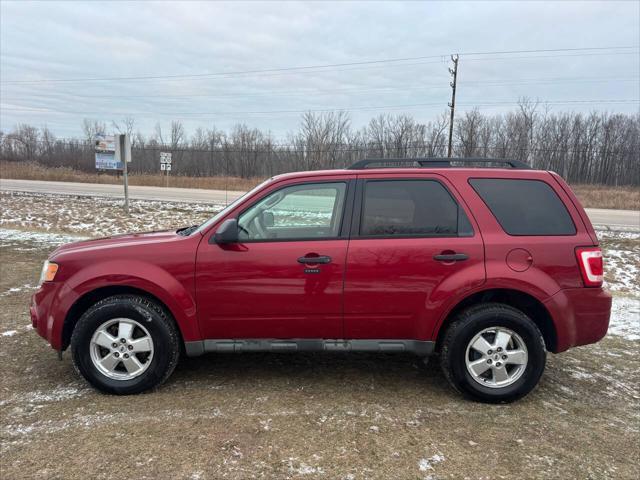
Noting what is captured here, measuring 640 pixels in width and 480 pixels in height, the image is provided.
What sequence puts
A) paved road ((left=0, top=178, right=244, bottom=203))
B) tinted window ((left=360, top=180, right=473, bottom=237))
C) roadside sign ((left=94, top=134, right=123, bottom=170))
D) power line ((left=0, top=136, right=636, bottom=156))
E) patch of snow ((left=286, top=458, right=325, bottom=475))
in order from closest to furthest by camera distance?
patch of snow ((left=286, top=458, right=325, bottom=475))
tinted window ((left=360, top=180, right=473, bottom=237))
paved road ((left=0, top=178, right=244, bottom=203))
roadside sign ((left=94, top=134, right=123, bottom=170))
power line ((left=0, top=136, right=636, bottom=156))

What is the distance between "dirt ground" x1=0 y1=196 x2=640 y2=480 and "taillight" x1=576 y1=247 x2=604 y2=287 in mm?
1002

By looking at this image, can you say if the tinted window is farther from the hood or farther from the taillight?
the hood

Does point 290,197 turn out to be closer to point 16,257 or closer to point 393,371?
point 393,371

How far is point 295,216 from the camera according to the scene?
3979mm

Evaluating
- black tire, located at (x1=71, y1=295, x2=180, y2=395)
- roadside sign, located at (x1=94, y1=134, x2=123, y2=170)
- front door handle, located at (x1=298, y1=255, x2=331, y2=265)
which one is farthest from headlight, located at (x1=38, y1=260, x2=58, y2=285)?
roadside sign, located at (x1=94, y1=134, x2=123, y2=170)

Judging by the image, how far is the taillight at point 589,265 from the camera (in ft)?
11.6

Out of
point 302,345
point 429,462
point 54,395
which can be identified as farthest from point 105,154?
point 429,462

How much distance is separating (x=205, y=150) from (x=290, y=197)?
5774 cm

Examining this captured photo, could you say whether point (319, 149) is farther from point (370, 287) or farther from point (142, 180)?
point (370, 287)

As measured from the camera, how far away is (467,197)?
12.1 ft

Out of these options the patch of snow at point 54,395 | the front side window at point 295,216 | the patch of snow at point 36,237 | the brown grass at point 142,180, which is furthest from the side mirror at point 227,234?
the brown grass at point 142,180

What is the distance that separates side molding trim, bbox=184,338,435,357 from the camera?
367cm

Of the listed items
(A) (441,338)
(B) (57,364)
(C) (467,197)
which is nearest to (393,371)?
(A) (441,338)

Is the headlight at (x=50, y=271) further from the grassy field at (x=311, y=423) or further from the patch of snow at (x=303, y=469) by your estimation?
the patch of snow at (x=303, y=469)
